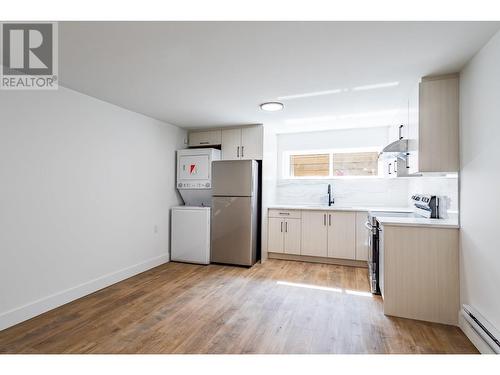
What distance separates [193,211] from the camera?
4.27m

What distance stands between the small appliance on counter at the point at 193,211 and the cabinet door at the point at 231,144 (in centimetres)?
15

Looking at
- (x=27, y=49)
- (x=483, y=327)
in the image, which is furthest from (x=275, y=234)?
(x=27, y=49)

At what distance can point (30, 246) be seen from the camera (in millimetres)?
2412

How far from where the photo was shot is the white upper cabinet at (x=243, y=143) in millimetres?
4316

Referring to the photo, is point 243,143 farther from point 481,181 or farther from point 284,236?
point 481,181

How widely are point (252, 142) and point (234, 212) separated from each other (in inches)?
47.7

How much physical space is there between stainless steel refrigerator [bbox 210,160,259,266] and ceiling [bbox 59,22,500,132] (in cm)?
109

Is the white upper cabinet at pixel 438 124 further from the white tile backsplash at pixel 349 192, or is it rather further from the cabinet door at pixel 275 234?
the cabinet door at pixel 275 234

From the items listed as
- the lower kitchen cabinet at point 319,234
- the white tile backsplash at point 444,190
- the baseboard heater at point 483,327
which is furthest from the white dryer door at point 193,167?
the baseboard heater at point 483,327

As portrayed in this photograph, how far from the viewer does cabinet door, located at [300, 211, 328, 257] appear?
13.8ft

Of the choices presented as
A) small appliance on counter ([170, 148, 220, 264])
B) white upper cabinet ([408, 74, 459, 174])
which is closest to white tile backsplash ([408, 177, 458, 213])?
white upper cabinet ([408, 74, 459, 174])

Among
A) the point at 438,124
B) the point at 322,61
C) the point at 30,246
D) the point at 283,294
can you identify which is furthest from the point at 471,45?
Answer: the point at 30,246
